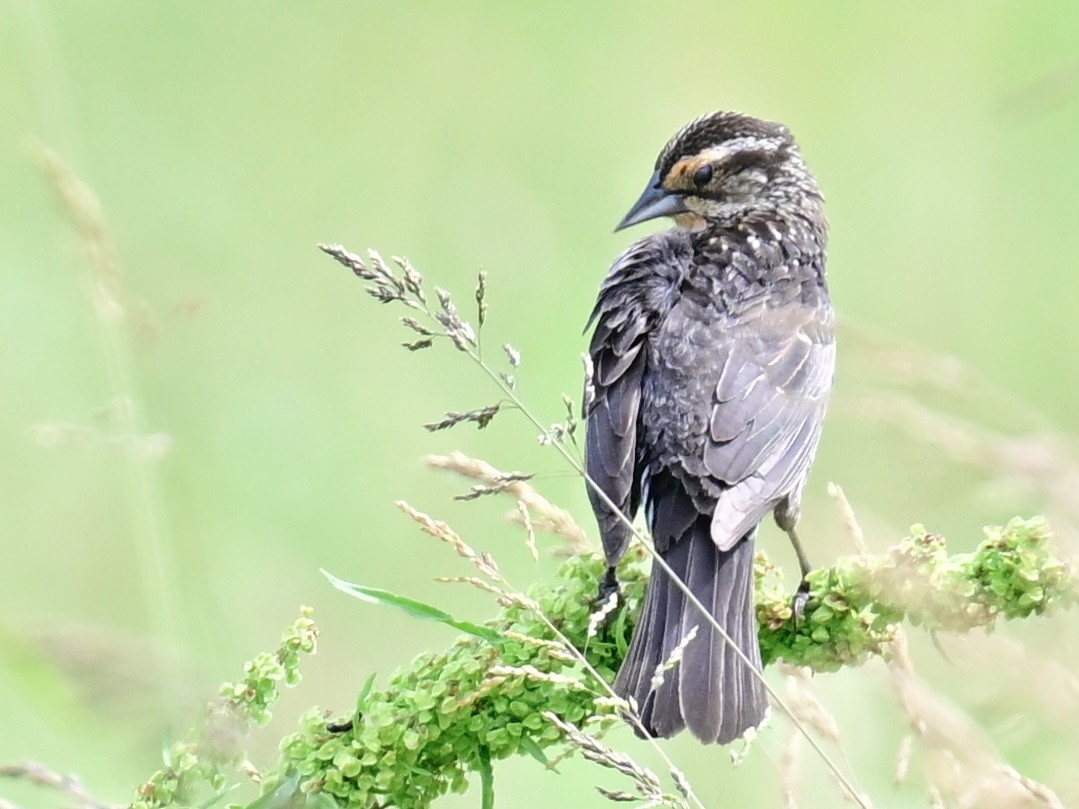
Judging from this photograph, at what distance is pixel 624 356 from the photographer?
3709mm

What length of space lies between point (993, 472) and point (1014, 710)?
482mm

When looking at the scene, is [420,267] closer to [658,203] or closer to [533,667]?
[658,203]

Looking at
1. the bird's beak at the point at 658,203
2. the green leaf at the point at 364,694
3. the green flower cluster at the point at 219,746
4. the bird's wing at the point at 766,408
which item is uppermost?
the bird's beak at the point at 658,203

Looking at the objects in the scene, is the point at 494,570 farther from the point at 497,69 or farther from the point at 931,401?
the point at 497,69

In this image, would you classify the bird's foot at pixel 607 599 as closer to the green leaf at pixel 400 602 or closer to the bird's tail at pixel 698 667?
the bird's tail at pixel 698 667

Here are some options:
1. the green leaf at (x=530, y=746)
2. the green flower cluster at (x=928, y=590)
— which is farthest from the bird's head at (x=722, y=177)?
the green leaf at (x=530, y=746)

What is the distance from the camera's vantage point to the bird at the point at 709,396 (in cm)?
297

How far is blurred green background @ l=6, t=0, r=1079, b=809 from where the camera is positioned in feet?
11.8

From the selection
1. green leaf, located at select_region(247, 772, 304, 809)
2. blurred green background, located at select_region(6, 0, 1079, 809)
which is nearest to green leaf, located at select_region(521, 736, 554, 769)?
green leaf, located at select_region(247, 772, 304, 809)

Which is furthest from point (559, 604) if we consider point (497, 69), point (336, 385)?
point (497, 69)

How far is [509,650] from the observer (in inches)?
95.9

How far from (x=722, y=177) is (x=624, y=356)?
3.05ft

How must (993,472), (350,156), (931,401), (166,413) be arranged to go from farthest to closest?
1. (350,156)
2. (166,413)
3. (931,401)
4. (993,472)

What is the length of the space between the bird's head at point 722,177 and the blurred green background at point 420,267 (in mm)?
527
